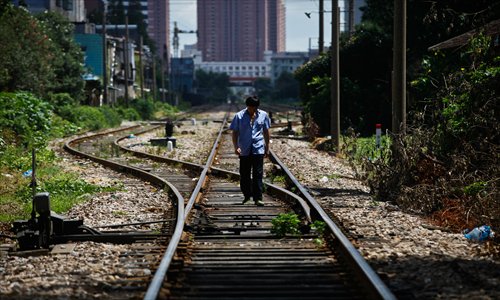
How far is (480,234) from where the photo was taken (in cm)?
1067

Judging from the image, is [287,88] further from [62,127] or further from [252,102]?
[252,102]

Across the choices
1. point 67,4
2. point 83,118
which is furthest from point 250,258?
point 67,4

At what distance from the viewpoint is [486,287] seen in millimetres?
7820

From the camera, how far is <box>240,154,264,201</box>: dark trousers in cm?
1369

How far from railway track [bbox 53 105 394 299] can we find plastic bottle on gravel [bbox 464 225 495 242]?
164 cm

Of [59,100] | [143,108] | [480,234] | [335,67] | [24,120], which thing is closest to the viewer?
[480,234]

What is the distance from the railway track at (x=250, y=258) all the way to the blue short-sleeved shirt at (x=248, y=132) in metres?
0.90

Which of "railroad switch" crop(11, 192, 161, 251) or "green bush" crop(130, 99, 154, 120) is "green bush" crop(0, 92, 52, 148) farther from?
"green bush" crop(130, 99, 154, 120)

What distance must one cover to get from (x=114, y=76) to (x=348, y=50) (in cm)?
6011

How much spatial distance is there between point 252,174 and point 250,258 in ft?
15.7

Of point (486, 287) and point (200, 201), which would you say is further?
point (200, 201)

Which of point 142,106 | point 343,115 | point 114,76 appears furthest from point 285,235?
point 114,76

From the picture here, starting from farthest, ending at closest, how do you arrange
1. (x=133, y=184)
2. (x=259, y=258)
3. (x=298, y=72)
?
1. (x=298, y=72)
2. (x=133, y=184)
3. (x=259, y=258)

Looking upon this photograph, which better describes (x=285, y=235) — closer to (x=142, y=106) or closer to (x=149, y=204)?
(x=149, y=204)
